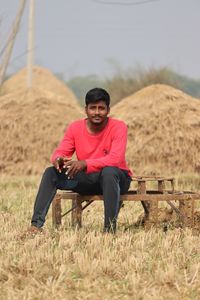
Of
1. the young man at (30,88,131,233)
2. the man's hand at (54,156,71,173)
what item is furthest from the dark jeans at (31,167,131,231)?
the man's hand at (54,156,71,173)

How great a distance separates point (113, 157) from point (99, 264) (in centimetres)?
140

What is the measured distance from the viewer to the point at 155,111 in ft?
40.6

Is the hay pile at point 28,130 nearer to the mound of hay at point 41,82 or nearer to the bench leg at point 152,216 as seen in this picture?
the bench leg at point 152,216

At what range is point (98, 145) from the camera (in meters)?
6.21

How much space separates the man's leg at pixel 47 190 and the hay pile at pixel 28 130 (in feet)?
23.1

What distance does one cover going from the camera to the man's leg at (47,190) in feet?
19.8

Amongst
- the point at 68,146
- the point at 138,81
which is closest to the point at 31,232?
the point at 68,146

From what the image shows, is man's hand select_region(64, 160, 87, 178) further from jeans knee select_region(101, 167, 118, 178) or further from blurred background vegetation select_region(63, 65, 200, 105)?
blurred background vegetation select_region(63, 65, 200, 105)

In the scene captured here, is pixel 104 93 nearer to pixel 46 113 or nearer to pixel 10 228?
pixel 10 228

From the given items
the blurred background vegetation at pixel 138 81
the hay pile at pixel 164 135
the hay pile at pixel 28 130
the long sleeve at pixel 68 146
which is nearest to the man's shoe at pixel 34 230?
the long sleeve at pixel 68 146

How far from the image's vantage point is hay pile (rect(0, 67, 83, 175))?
43.4 feet

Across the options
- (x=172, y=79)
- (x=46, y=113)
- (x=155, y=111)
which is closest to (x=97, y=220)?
(x=155, y=111)

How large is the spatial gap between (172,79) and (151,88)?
1542cm

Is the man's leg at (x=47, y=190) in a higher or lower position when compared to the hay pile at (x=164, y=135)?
Answer: lower
